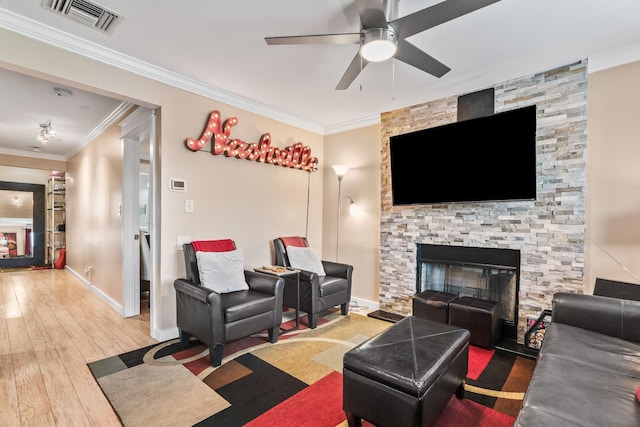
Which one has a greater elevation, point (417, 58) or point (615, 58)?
point (615, 58)

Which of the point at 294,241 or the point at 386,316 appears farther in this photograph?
the point at 294,241

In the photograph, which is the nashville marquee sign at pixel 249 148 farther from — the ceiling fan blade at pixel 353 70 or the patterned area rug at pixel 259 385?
the patterned area rug at pixel 259 385

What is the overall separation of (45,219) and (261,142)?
24.3 feet

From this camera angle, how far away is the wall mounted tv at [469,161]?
2.88m

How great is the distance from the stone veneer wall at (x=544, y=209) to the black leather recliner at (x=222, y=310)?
2045 millimetres

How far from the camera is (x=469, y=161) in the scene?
3223 millimetres

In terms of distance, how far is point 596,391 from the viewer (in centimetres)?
138

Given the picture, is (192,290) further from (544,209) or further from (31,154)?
(31,154)

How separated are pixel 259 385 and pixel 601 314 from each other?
245 centimetres

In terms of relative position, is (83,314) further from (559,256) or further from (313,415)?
(559,256)

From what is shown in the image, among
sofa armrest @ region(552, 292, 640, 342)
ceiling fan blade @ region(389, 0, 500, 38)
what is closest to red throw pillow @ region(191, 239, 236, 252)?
ceiling fan blade @ region(389, 0, 500, 38)

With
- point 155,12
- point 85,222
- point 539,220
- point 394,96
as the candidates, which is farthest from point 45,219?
point 539,220

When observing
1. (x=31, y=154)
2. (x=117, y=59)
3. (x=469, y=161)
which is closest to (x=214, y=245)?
(x=117, y=59)

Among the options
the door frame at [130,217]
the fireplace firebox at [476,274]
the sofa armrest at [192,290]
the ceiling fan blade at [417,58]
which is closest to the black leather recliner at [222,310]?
the sofa armrest at [192,290]
